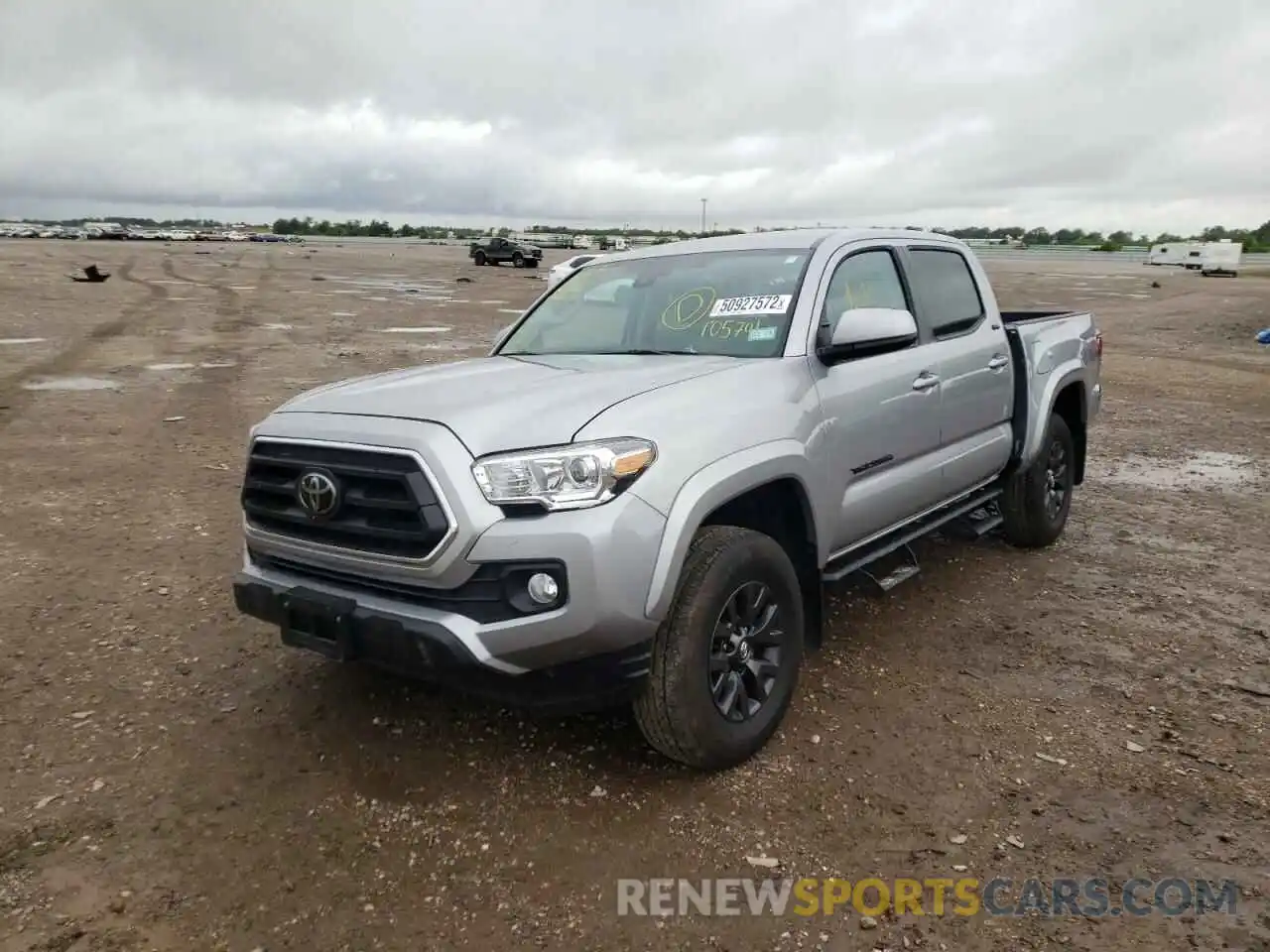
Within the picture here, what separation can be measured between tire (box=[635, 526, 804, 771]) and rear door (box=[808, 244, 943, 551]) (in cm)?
56

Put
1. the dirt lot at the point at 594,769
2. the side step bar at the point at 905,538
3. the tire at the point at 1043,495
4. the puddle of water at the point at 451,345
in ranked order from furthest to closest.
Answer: the puddle of water at the point at 451,345
the tire at the point at 1043,495
the side step bar at the point at 905,538
the dirt lot at the point at 594,769

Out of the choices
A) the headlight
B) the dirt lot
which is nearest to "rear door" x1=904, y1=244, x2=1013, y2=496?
the dirt lot

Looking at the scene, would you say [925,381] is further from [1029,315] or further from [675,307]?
[1029,315]

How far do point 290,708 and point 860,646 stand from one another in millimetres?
2451

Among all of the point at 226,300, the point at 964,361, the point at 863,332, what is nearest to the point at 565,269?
the point at 226,300

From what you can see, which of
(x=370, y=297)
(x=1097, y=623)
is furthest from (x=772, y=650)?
(x=370, y=297)

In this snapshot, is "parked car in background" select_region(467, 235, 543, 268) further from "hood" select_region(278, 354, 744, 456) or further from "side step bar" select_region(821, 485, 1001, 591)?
"hood" select_region(278, 354, 744, 456)

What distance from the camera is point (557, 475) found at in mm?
2742

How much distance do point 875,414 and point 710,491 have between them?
1237mm

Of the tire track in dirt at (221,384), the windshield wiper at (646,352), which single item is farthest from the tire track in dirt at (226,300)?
the windshield wiper at (646,352)

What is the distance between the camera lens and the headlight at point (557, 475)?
2.72 m

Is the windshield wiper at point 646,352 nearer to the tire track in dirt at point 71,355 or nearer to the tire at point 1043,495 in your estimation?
the tire at point 1043,495

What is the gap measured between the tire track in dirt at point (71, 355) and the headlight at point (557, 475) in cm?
783

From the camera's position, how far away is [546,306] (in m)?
4.73
